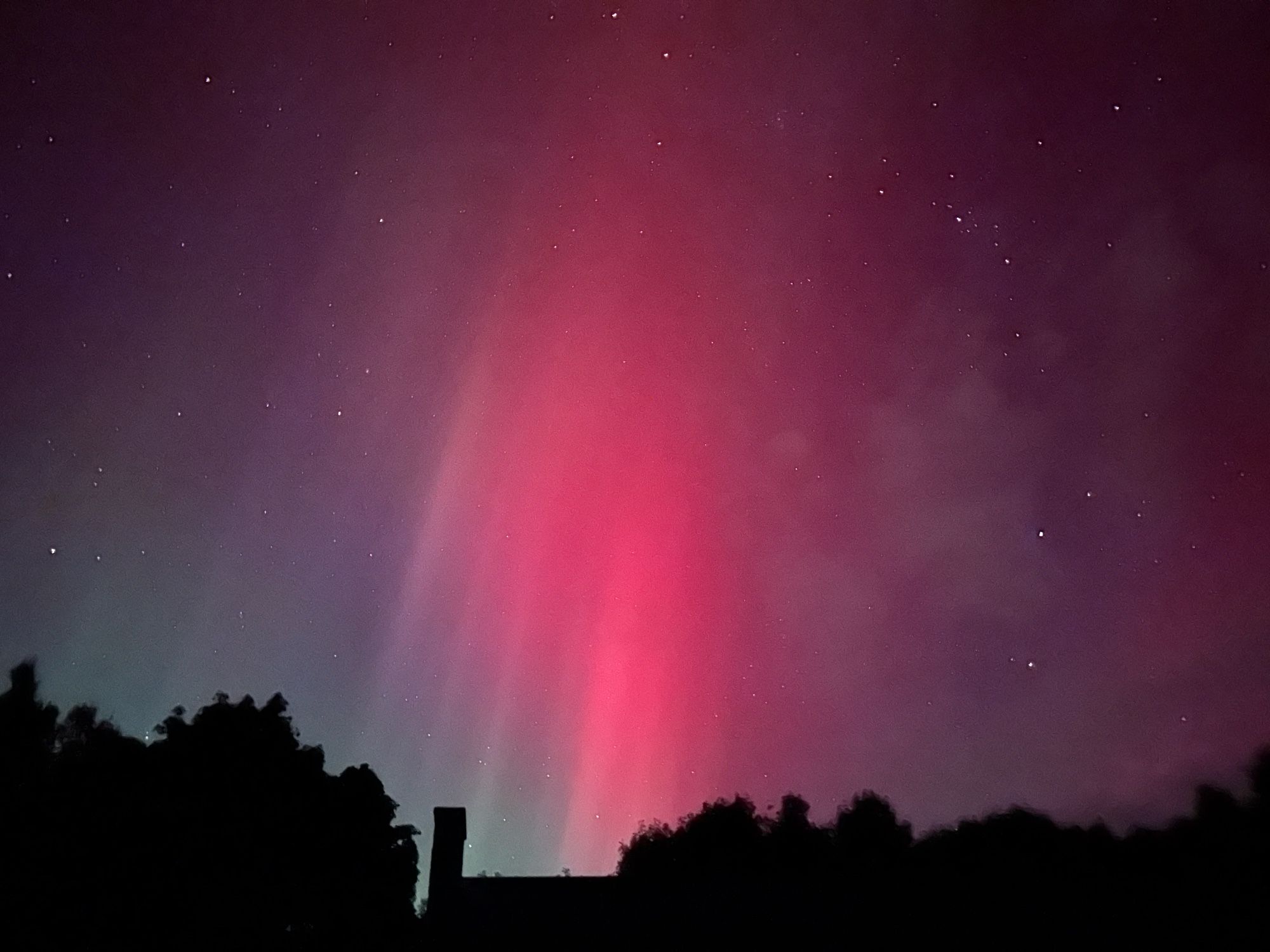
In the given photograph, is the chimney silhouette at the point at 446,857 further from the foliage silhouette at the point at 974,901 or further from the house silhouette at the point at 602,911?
the foliage silhouette at the point at 974,901

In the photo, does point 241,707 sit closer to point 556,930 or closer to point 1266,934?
point 556,930

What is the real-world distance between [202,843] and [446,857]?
1013 centimetres

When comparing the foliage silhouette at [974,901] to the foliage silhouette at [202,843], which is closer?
the foliage silhouette at [974,901]

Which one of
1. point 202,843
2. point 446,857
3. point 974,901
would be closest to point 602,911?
point 446,857

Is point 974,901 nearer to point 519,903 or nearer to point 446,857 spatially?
point 519,903

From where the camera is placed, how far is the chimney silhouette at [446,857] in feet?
49.9

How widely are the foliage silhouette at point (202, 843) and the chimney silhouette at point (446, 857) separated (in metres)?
8.56

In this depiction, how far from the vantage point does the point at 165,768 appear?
23.1m

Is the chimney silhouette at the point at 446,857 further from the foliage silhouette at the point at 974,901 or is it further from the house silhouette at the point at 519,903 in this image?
the foliage silhouette at the point at 974,901

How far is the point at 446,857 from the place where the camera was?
1591 cm

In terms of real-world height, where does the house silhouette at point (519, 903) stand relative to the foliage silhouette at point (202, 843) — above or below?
below

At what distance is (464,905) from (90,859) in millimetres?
11941

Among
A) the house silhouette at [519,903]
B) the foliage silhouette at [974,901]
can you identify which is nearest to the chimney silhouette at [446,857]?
the house silhouette at [519,903]

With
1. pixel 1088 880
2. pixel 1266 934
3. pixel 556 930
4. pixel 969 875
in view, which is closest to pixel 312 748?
pixel 556 930
